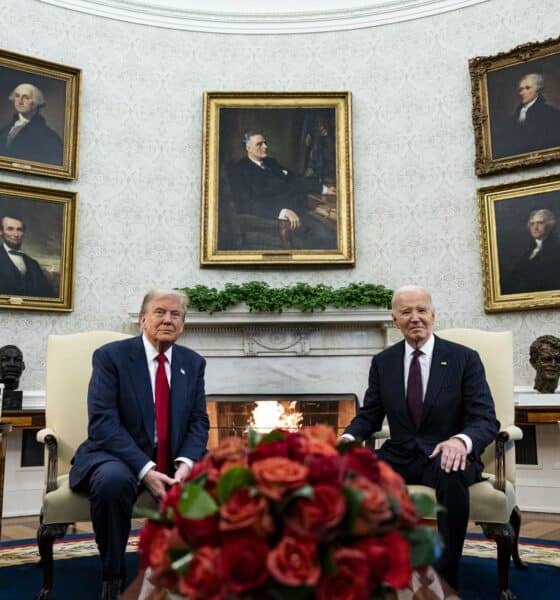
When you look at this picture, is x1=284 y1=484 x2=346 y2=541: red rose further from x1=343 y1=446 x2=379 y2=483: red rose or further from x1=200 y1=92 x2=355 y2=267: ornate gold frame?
x1=200 y1=92 x2=355 y2=267: ornate gold frame

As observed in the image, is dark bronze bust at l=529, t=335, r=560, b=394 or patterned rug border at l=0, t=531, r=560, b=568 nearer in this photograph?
patterned rug border at l=0, t=531, r=560, b=568

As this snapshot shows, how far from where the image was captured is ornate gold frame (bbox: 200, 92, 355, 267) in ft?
21.1

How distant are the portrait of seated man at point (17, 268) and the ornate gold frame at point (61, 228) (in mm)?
67

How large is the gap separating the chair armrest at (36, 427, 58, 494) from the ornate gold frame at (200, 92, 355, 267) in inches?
139

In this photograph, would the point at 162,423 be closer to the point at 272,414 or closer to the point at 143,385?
the point at 143,385

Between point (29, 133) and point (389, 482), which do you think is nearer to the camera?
point (389, 482)

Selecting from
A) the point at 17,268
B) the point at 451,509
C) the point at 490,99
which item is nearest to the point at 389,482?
the point at 451,509

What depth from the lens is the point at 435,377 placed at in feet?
10.2

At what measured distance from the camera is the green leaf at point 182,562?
1180 millimetres

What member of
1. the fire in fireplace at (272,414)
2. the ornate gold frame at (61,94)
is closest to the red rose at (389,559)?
the fire in fireplace at (272,414)

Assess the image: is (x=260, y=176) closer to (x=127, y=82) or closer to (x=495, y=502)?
(x=127, y=82)

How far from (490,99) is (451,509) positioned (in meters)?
4.96

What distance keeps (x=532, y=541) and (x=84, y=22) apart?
21.8 feet

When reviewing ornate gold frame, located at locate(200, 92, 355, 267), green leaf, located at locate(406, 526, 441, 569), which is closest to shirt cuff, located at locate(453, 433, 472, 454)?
green leaf, located at locate(406, 526, 441, 569)
